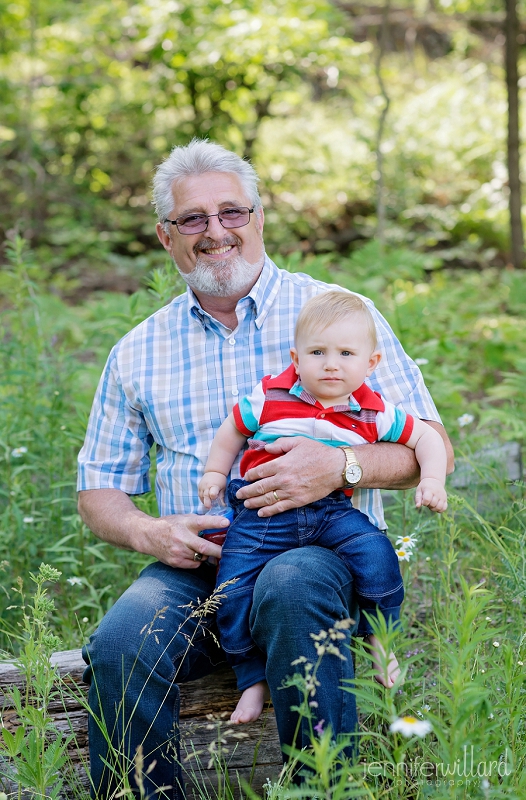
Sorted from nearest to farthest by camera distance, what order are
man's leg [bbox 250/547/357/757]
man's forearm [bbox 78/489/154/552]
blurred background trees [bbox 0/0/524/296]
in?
1. man's leg [bbox 250/547/357/757]
2. man's forearm [bbox 78/489/154/552]
3. blurred background trees [bbox 0/0/524/296]

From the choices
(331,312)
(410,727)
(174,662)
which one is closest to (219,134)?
(331,312)

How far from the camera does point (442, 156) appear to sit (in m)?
10.0

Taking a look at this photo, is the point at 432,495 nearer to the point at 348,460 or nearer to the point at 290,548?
the point at 348,460

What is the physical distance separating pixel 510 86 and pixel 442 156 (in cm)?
237

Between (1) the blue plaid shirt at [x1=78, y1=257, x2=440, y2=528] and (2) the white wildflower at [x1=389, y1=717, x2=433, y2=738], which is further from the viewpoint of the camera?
(1) the blue plaid shirt at [x1=78, y1=257, x2=440, y2=528]

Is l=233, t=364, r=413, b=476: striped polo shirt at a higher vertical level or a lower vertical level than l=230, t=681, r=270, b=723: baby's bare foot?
higher

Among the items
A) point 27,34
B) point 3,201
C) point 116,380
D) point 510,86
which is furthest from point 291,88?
point 116,380

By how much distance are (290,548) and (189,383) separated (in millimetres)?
703

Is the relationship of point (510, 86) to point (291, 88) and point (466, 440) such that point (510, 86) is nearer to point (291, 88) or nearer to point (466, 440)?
point (291, 88)

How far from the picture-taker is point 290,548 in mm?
2205

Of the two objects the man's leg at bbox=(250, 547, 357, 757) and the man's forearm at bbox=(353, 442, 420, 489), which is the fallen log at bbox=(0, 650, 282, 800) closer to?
the man's leg at bbox=(250, 547, 357, 757)

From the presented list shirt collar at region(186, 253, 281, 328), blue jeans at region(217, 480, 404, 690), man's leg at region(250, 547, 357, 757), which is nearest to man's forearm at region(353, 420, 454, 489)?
blue jeans at region(217, 480, 404, 690)

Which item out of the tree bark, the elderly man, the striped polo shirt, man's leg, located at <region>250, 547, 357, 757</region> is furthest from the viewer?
the tree bark

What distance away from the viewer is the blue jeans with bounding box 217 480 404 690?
6.97 feet
